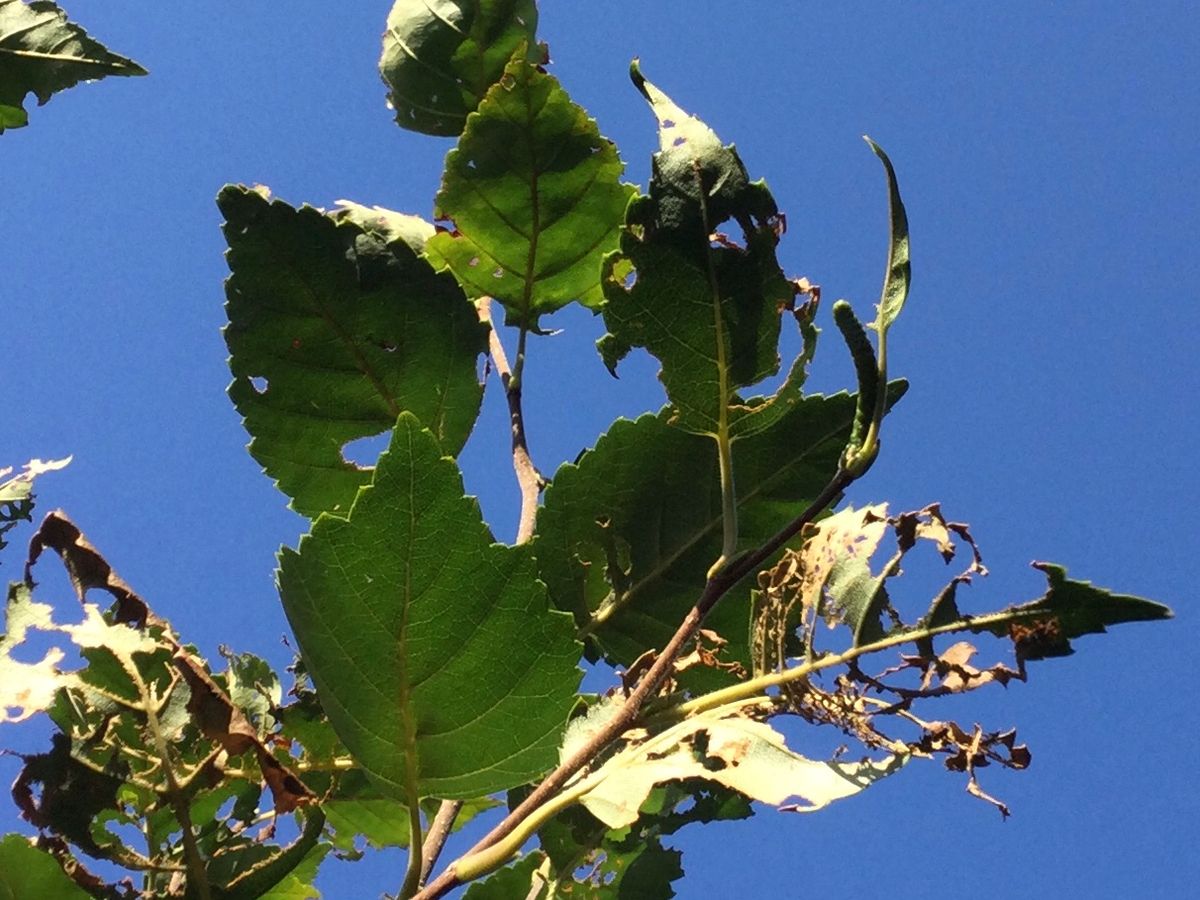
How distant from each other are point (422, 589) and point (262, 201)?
0.71 metres

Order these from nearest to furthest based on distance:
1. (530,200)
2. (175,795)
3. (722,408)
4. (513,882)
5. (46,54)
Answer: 1. (175,795)
2. (722,408)
3. (513,882)
4. (530,200)
5. (46,54)

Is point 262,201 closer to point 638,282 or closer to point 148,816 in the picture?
point 638,282

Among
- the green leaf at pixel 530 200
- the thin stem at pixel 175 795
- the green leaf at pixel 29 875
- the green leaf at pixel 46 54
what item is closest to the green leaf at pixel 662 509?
the green leaf at pixel 530 200

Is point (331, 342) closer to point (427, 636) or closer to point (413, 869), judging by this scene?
point (427, 636)

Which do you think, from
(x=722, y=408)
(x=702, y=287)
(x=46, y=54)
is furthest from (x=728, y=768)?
(x=46, y=54)

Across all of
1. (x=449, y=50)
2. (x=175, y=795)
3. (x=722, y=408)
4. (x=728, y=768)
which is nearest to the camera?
(x=728, y=768)

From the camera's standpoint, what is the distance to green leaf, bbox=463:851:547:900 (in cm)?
172

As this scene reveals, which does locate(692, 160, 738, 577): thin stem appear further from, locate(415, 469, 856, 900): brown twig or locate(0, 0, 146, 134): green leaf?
locate(0, 0, 146, 134): green leaf

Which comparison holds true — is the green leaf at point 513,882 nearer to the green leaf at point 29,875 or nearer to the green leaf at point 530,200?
the green leaf at point 29,875

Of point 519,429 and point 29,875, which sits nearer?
point 29,875

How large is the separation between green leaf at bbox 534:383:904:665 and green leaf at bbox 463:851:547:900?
13.3 inches

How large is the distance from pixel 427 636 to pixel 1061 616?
0.75m

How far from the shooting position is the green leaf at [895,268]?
53.2 inches

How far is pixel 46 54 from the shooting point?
2.49m
